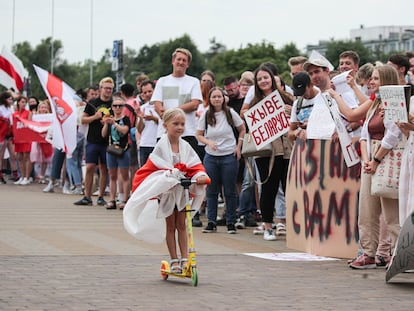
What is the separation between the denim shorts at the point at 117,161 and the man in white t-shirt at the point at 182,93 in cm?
266

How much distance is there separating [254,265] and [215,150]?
147 inches

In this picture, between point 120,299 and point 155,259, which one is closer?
point 120,299

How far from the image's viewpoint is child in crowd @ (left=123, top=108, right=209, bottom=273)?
370 inches

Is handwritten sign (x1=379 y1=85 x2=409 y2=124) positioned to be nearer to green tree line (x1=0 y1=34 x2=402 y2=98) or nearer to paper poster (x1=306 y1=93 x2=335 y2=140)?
paper poster (x1=306 y1=93 x2=335 y2=140)

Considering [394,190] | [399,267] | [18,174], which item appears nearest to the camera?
[399,267]

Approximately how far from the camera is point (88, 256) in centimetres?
1084

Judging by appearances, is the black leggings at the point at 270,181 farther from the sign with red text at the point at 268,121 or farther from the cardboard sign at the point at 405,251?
the cardboard sign at the point at 405,251

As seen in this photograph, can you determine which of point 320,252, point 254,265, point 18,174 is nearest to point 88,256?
point 254,265

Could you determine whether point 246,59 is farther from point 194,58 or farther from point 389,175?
point 389,175

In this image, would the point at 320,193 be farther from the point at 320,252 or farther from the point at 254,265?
the point at 254,265

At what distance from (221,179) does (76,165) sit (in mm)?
7541

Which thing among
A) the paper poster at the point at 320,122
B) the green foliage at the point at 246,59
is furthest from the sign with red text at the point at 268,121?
the green foliage at the point at 246,59

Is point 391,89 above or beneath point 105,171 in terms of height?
above

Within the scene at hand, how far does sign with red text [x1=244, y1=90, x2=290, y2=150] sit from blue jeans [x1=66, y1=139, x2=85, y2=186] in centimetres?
843
